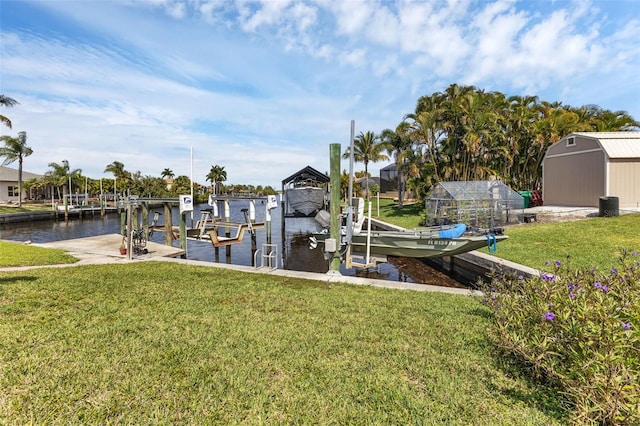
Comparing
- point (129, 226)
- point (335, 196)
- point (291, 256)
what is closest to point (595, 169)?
point (335, 196)

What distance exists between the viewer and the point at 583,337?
2918 mm

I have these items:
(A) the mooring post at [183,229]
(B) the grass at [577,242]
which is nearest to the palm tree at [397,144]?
(B) the grass at [577,242]

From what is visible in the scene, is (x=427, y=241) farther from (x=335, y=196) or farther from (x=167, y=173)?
(x=167, y=173)

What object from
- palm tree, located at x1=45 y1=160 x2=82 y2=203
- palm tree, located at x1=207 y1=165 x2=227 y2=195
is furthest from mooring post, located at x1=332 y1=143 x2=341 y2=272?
palm tree, located at x1=207 y1=165 x2=227 y2=195

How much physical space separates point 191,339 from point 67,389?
140 cm

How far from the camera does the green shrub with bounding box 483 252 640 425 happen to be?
8.11 feet

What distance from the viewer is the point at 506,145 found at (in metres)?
27.8

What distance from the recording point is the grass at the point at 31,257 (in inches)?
384

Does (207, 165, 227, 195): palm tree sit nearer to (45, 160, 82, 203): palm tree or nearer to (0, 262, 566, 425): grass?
(45, 160, 82, 203): palm tree

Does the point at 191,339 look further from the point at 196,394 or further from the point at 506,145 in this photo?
the point at 506,145

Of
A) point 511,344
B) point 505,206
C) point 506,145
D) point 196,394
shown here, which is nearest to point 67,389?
point 196,394

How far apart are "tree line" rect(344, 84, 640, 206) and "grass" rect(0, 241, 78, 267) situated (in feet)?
80.4

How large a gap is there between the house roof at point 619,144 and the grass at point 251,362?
17.9 metres

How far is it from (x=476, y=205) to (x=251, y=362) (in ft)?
48.9
